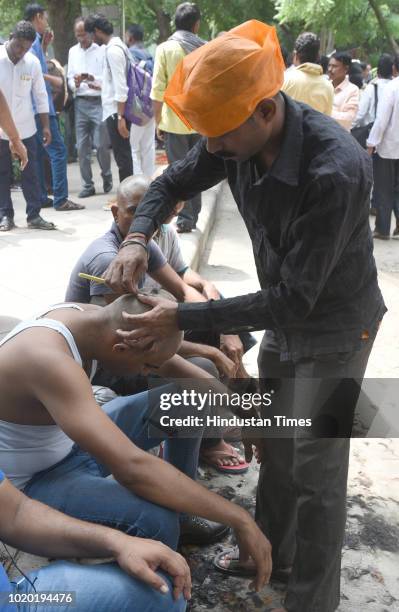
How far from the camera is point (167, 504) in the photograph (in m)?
1.95

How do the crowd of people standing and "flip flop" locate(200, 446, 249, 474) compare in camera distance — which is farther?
"flip flop" locate(200, 446, 249, 474)

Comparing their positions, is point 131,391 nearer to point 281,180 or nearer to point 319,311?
point 319,311

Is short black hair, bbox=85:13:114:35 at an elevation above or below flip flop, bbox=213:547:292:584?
above

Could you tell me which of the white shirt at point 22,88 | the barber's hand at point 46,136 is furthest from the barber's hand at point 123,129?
the white shirt at point 22,88

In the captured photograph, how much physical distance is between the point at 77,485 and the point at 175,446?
1.99 feet

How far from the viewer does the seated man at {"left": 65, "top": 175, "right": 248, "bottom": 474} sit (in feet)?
9.51

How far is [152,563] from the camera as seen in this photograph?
1.77 meters

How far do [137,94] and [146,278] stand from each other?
4.57 m

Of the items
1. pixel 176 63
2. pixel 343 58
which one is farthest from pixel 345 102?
pixel 176 63

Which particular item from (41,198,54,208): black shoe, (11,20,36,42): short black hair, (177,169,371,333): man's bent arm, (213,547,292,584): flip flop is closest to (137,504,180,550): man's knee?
(177,169,371,333): man's bent arm

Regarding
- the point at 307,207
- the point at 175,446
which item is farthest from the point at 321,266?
the point at 175,446

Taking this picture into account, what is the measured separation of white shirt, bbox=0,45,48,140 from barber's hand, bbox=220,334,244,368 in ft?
13.2

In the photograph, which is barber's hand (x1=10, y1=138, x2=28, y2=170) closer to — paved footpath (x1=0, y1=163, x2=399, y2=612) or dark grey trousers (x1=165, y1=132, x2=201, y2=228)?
paved footpath (x1=0, y1=163, x2=399, y2=612)

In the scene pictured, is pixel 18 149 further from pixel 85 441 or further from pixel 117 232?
pixel 85 441
